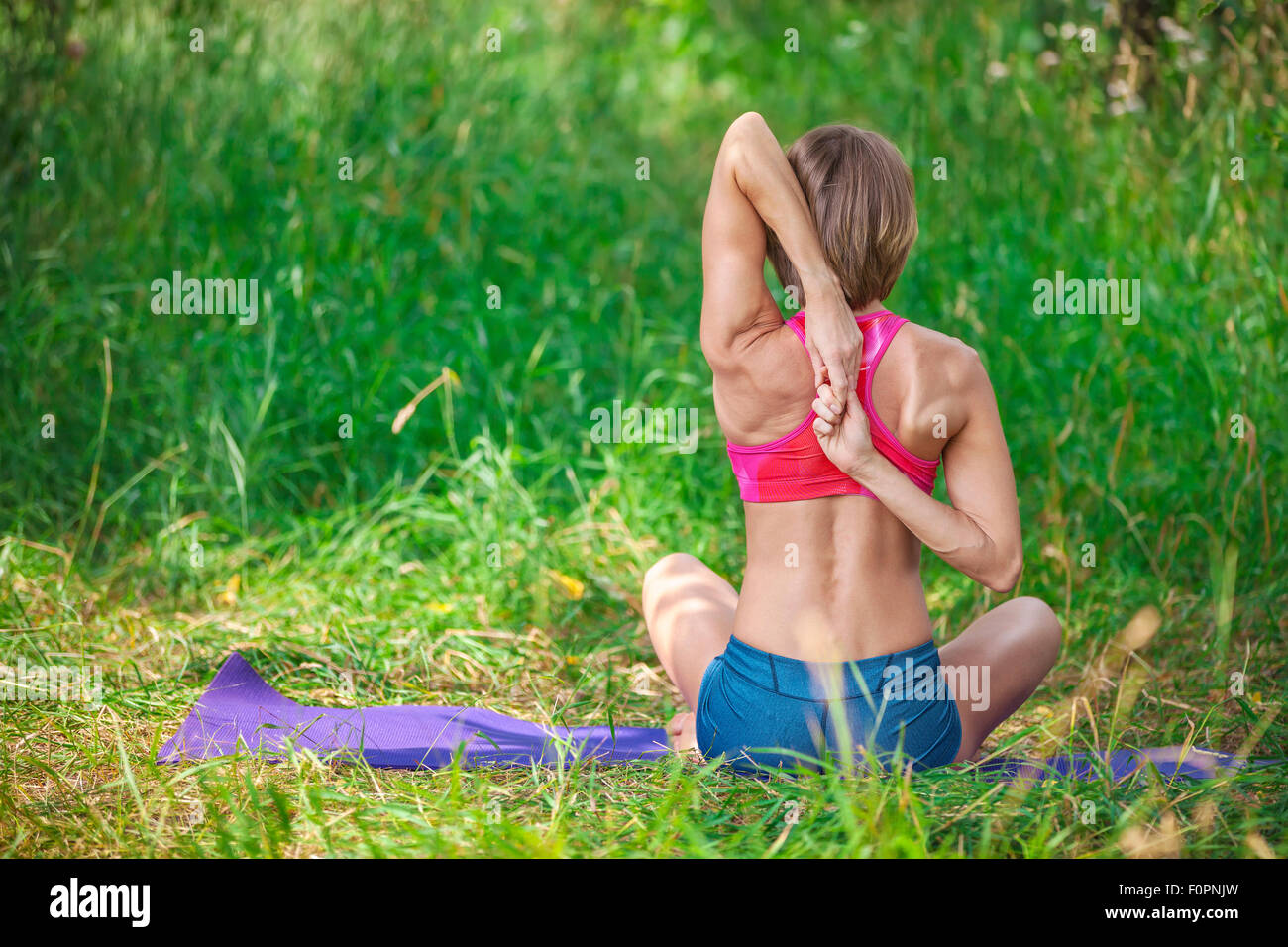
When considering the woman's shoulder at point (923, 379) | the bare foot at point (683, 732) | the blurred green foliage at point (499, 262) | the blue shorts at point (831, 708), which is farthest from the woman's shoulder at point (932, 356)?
the blurred green foliage at point (499, 262)

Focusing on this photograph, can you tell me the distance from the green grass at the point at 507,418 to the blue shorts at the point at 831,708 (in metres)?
0.08

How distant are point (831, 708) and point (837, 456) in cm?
46

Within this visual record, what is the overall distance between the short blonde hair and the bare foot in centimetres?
99

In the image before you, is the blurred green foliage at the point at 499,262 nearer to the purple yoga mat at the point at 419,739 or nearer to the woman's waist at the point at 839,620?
the purple yoga mat at the point at 419,739

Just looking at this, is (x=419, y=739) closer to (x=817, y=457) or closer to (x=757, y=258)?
(x=817, y=457)

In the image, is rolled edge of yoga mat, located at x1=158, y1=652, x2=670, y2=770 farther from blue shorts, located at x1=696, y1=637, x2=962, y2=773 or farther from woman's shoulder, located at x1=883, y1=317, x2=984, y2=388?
woman's shoulder, located at x1=883, y1=317, x2=984, y2=388

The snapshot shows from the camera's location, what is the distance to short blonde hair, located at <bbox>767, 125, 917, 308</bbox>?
2199 mm

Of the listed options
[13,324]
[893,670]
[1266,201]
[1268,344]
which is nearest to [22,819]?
[893,670]

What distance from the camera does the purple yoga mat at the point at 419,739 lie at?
2.47 meters

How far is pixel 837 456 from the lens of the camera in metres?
2.11

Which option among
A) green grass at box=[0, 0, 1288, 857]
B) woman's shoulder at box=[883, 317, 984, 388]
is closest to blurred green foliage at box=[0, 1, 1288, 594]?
green grass at box=[0, 0, 1288, 857]

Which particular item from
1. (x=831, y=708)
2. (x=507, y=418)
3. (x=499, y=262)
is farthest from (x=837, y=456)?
(x=499, y=262)

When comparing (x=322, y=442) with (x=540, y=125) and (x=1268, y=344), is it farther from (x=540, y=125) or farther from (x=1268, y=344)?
(x=1268, y=344)

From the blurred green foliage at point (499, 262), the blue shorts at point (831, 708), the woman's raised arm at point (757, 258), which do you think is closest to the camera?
the woman's raised arm at point (757, 258)
